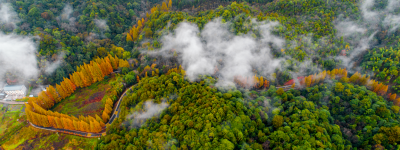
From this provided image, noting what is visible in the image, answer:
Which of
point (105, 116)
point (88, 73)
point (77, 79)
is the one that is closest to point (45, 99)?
point (77, 79)

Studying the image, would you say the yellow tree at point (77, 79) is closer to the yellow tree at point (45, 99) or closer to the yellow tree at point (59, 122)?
the yellow tree at point (45, 99)

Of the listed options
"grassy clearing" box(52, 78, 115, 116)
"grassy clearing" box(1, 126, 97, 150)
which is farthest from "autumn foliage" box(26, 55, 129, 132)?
"grassy clearing" box(1, 126, 97, 150)

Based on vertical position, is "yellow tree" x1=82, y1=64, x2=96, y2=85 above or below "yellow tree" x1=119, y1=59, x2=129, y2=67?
below

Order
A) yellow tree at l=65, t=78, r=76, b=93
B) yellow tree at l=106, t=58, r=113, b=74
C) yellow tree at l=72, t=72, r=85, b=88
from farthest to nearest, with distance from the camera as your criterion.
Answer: yellow tree at l=106, t=58, r=113, b=74, yellow tree at l=72, t=72, r=85, b=88, yellow tree at l=65, t=78, r=76, b=93

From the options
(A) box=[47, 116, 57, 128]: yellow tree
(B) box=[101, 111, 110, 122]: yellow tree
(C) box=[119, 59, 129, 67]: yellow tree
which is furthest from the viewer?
(C) box=[119, 59, 129, 67]: yellow tree

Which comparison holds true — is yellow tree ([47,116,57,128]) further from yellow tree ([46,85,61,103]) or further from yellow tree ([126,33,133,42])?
yellow tree ([126,33,133,42])

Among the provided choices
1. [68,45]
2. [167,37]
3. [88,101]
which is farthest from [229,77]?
[68,45]

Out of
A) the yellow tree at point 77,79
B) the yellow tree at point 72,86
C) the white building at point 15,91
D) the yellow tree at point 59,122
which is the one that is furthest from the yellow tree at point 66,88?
the white building at point 15,91
